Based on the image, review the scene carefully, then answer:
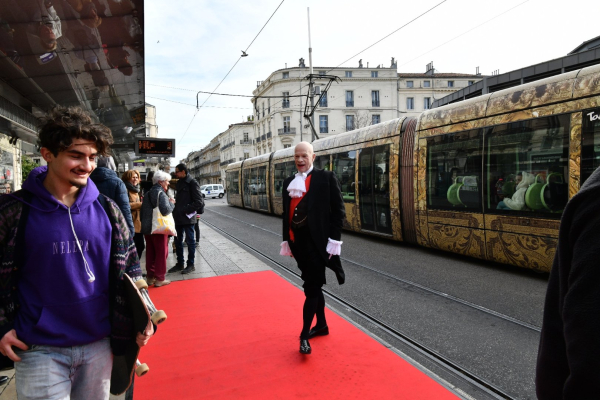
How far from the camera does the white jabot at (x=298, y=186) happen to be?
145 inches

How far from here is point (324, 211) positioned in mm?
3652

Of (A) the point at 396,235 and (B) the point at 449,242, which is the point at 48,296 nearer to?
(B) the point at 449,242

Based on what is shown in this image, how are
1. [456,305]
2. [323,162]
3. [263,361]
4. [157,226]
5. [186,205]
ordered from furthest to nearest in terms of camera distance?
[323,162]
[186,205]
[157,226]
[456,305]
[263,361]

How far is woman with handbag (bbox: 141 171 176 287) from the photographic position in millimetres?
5949

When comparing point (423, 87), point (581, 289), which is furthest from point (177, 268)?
point (423, 87)

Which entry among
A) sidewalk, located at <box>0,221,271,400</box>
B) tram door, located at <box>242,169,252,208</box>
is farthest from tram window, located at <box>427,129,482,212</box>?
tram door, located at <box>242,169,252,208</box>

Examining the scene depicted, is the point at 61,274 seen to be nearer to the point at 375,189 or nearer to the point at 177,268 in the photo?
the point at 177,268

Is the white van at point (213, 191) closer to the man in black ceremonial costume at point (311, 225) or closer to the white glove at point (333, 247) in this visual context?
the man in black ceremonial costume at point (311, 225)

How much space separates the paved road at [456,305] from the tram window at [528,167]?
1.13 meters

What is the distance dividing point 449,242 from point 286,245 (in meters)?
4.76

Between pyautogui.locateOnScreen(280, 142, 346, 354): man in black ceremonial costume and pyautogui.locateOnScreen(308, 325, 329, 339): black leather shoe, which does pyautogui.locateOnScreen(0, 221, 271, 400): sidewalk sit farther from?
pyautogui.locateOnScreen(280, 142, 346, 354): man in black ceremonial costume

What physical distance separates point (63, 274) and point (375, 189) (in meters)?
8.59

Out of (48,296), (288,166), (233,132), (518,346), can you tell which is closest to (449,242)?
(518,346)

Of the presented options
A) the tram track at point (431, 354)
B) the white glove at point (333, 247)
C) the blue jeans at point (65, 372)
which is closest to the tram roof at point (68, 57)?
the white glove at point (333, 247)
